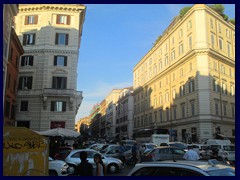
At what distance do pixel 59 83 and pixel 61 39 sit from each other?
20.7 ft

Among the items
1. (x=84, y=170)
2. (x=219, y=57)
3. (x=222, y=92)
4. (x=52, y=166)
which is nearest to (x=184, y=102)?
(x=222, y=92)

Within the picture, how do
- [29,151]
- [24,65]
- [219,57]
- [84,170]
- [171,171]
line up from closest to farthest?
Result: 1. [171,171]
2. [29,151]
3. [84,170]
4. [24,65]
5. [219,57]

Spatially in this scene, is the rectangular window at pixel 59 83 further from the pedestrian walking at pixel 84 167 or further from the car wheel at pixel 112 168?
the pedestrian walking at pixel 84 167

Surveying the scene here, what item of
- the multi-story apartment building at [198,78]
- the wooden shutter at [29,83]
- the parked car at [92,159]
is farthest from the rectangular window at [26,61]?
the parked car at [92,159]

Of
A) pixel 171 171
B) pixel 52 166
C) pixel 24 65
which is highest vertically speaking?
pixel 24 65

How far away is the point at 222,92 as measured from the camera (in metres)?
49.6

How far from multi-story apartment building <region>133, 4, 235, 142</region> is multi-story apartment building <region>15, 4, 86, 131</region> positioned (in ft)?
62.7

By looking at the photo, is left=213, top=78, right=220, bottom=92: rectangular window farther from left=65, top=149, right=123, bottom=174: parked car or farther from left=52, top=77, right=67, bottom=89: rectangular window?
left=65, top=149, right=123, bottom=174: parked car

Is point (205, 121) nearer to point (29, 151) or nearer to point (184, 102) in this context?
point (184, 102)

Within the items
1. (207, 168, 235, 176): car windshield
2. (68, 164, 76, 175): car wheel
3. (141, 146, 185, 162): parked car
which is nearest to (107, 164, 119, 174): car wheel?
(141, 146, 185, 162): parked car

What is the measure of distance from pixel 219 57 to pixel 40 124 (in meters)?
31.1

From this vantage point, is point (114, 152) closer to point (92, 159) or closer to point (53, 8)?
point (92, 159)

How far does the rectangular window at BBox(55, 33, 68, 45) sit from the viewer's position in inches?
1604

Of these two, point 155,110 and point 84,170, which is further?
point 155,110
